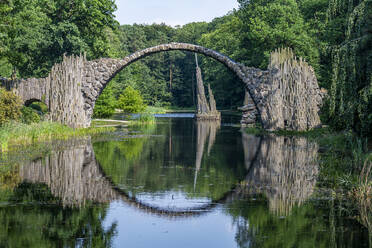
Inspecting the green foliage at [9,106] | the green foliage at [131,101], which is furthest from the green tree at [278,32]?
the green foliage at [9,106]

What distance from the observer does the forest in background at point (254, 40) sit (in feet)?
42.3

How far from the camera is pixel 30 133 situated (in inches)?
789

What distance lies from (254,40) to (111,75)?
21.3 meters

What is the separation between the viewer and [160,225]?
8086 mm

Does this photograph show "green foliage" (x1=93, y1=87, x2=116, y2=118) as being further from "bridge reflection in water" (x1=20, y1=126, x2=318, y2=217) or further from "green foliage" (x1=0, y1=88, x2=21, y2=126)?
"bridge reflection in water" (x1=20, y1=126, x2=318, y2=217)

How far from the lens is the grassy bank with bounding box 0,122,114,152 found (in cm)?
1774

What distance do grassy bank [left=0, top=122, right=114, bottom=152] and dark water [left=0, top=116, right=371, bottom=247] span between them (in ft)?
8.90

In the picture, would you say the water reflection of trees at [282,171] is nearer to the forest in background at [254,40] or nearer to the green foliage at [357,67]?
the forest in background at [254,40]

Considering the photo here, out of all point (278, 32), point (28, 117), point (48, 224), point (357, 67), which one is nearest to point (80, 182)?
point (48, 224)

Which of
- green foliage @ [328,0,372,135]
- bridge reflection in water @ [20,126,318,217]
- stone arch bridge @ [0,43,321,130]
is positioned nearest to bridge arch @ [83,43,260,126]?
stone arch bridge @ [0,43,321,130]

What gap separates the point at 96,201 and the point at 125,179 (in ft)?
8.71

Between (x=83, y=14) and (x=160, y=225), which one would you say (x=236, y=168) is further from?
(x=83, y=14)

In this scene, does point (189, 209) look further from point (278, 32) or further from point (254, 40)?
point (254, 40)

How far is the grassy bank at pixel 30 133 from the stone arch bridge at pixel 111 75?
1746 millimetres
